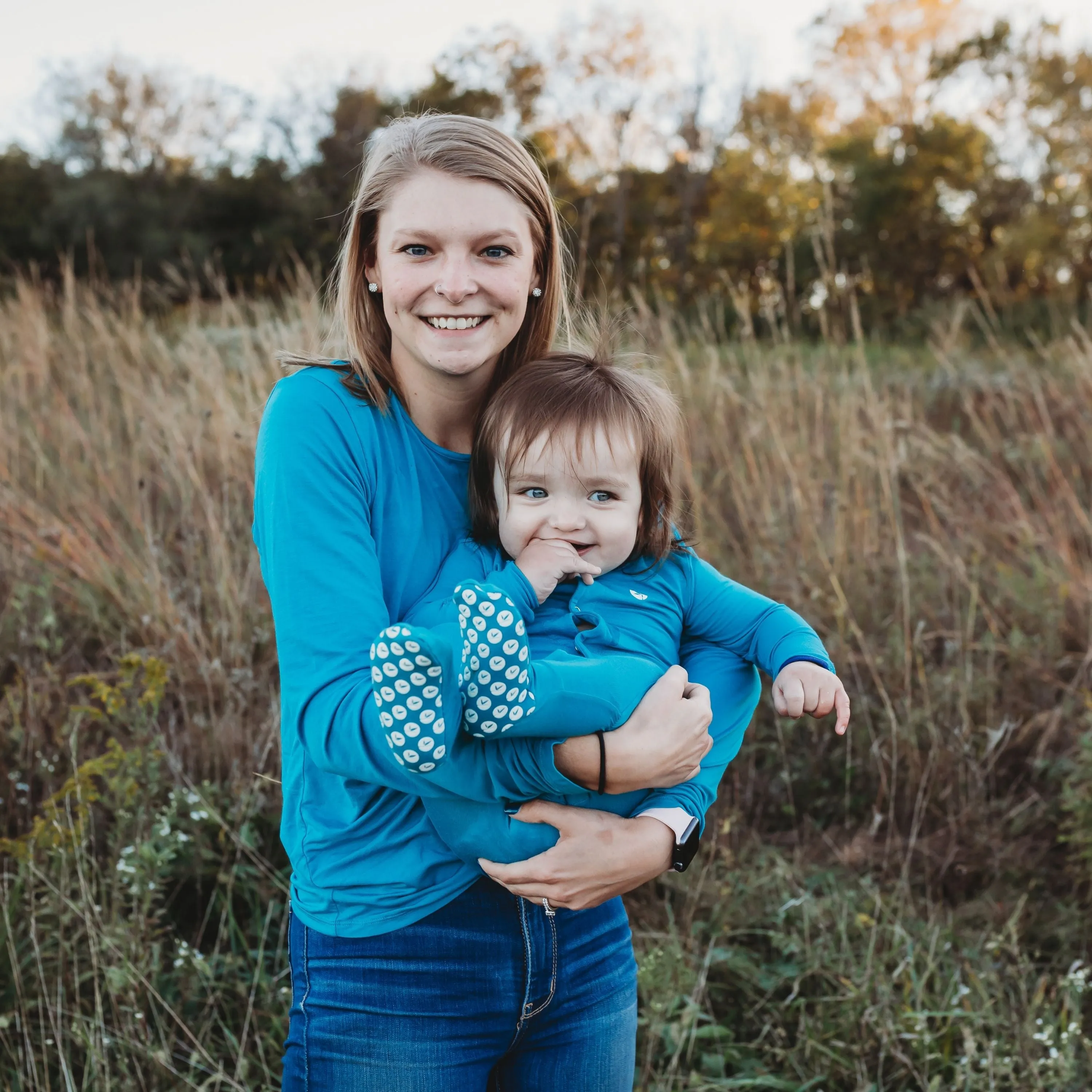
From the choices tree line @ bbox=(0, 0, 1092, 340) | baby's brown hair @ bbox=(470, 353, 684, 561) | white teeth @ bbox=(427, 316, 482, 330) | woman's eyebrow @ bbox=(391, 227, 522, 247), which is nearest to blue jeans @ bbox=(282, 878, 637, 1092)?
baby's brown hair @ bbox=(470, 353, 684, 561)

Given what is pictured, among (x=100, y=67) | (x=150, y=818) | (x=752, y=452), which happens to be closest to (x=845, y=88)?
(x=100, y=67)

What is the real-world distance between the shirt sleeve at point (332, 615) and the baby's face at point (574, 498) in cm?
24

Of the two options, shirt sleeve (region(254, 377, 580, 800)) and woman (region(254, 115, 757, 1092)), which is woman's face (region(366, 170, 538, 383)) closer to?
woman (region(254, 115, 757, 1092))

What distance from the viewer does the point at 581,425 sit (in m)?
1.57

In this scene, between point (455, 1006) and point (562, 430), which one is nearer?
point (455, 1006)

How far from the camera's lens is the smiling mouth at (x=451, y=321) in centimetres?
156

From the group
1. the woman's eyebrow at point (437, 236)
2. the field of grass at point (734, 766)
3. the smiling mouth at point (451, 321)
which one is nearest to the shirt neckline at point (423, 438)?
the smiling mouth at point (451, 321)

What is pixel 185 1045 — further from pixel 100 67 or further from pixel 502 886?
pixel 100 67

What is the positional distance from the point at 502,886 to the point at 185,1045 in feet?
4.15

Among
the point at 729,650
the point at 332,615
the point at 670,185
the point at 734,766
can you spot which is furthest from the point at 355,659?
→ the point at 670,185

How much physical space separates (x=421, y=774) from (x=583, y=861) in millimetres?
302

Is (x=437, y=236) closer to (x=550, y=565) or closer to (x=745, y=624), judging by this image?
(x=550, y=565)

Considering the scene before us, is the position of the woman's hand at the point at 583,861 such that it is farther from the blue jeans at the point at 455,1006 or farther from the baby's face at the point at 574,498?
the baby's face at the point at 574,498

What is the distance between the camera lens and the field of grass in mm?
2262
